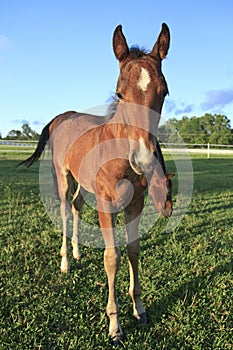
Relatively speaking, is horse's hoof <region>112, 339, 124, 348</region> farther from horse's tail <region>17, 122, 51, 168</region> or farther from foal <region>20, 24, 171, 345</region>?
horse's tail <region>17, 122, 51, 168</region>

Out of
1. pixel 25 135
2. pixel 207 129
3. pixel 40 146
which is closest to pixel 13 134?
pixel 25 135

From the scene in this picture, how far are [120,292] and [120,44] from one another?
7.88 ft

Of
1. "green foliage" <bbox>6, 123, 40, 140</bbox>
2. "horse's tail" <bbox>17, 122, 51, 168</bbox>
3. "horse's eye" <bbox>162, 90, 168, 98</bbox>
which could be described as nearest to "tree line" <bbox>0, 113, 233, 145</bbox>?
"green foliage" <bbox>6, 123, 40, 140</bbox>

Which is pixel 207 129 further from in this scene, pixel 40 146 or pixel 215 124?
pixel 40 146

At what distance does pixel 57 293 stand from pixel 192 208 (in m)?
4.46

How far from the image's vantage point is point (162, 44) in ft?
9.04

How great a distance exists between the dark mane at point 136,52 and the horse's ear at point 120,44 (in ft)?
0.14

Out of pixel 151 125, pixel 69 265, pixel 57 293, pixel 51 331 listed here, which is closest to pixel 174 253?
pixel 69 265

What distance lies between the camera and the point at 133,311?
314cm

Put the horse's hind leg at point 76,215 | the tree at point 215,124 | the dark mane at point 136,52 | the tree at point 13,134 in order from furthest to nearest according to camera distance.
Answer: the tree at point 215,124
the tree at point 13,134
the horse's hind leg at point 76,215
the dark mane at point 136,52

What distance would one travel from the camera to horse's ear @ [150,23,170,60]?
2.74 m

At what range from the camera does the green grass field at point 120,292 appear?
274 cm

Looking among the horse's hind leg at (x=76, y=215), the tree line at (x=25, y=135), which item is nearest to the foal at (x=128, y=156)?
the horse's hind leg at (x=76, y=215)

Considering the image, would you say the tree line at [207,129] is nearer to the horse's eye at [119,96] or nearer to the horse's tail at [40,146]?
the horse's tail at [40,146]
